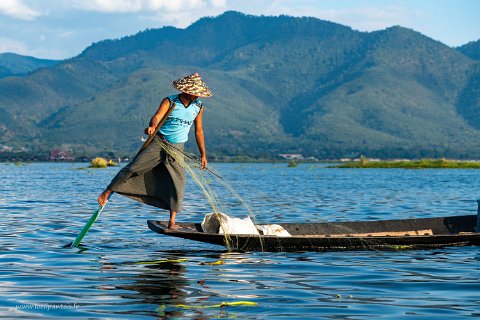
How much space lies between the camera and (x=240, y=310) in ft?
29.9

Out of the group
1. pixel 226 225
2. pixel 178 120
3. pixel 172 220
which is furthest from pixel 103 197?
pixel 226 225

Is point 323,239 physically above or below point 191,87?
below

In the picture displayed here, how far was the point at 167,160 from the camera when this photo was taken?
1397cm

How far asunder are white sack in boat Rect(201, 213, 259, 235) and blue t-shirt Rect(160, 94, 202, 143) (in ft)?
4.84

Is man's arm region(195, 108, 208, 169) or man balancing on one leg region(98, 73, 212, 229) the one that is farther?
man's arm region(195, 108, 208, 169)

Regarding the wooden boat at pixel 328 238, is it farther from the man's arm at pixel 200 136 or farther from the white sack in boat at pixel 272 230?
the man's arm at pixel 200 136

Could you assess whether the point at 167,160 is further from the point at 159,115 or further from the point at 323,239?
the point at 323,239

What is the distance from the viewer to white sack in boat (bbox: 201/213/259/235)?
14.3 meters

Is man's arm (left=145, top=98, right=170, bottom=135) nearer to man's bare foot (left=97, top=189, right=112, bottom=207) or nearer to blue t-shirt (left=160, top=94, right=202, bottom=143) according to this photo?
blue t-shirt (left=160, top=94, right=202, bottom=143)

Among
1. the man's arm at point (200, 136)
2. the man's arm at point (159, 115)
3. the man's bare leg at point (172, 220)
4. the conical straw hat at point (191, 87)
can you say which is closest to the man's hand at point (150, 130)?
the man's arm at point (159, 115)

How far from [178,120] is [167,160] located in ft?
2.23

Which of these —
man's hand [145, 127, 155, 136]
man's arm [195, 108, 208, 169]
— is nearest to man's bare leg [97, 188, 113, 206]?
man's hand [145, 127, 155, 136]

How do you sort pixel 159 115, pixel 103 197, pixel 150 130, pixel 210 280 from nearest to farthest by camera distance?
pixel 210 280 < pixel 150 130 < pixel 159 115 < pixel 103 197

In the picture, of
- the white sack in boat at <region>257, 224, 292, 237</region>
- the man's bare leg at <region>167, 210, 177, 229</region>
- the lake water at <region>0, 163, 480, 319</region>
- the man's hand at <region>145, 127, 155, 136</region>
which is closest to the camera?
the lake water at <region>0, 163, 480, 319</region>
